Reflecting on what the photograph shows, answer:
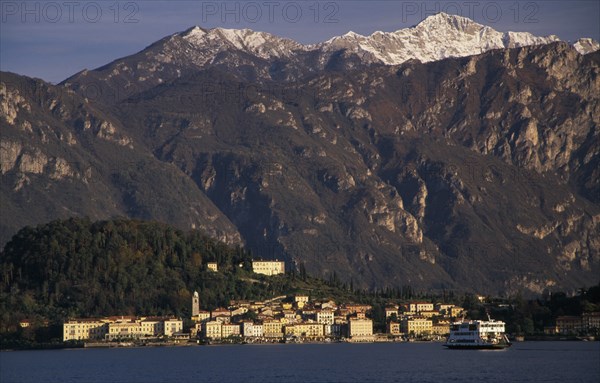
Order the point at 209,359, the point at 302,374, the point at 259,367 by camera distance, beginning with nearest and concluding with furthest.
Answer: the point at 302,374 → the point at 259,367 → the point at 209,359

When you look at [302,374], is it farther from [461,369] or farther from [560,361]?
[560,361]

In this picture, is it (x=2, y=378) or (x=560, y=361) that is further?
(x=560, y=361)

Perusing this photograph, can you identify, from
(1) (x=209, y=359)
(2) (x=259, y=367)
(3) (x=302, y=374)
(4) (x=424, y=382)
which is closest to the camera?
(4) (x=424, y=382)

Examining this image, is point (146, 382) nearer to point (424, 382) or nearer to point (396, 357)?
point (424, 382)

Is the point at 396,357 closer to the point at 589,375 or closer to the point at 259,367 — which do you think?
the point at 259,367

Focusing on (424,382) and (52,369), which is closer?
(424,382)

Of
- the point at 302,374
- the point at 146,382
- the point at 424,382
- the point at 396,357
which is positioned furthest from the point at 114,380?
the point at 396,357

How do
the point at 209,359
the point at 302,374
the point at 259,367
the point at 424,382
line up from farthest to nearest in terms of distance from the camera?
the point at 209,359
the point at 259,367
the point at 302,374
the point at 424,382

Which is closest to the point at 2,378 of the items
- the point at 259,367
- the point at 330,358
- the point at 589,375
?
the point at 259,367
